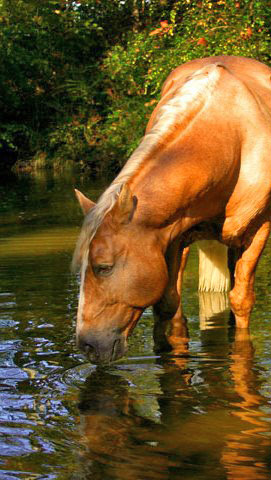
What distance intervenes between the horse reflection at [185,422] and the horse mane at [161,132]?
77 centimetres

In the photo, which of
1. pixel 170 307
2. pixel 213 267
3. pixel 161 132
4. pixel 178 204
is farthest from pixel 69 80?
pixel 178 204

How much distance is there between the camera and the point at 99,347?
13.9ft

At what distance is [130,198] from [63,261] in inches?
193

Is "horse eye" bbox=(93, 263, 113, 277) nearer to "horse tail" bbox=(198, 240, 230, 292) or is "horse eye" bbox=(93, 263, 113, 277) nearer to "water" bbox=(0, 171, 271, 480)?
"water" bbox=(0, 171, 271, 480)

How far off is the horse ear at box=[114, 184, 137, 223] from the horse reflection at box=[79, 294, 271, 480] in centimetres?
93

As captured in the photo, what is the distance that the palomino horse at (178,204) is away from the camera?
4.22m

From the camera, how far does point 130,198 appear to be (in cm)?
409

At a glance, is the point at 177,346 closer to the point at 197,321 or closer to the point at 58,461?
the point at 197,321

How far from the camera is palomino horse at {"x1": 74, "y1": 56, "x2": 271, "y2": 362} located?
4.22m

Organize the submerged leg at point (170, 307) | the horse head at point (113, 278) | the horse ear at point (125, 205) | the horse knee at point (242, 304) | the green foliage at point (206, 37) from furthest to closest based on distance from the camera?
1. the green foliage at point (206, 37)
2. the horse knee at point (242, 304)
3. the submerged leg at point (170, 307)
4. the horse head at point (113, 278)
5. the horse ear at point (125, 205)

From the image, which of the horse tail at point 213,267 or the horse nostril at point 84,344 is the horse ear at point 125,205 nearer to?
the horse nostril at point 84,344

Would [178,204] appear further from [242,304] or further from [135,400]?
[242,304]

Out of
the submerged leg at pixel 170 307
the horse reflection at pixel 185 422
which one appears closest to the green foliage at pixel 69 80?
the submerged leg at pixel 170 307

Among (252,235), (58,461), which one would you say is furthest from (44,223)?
(58,461)
